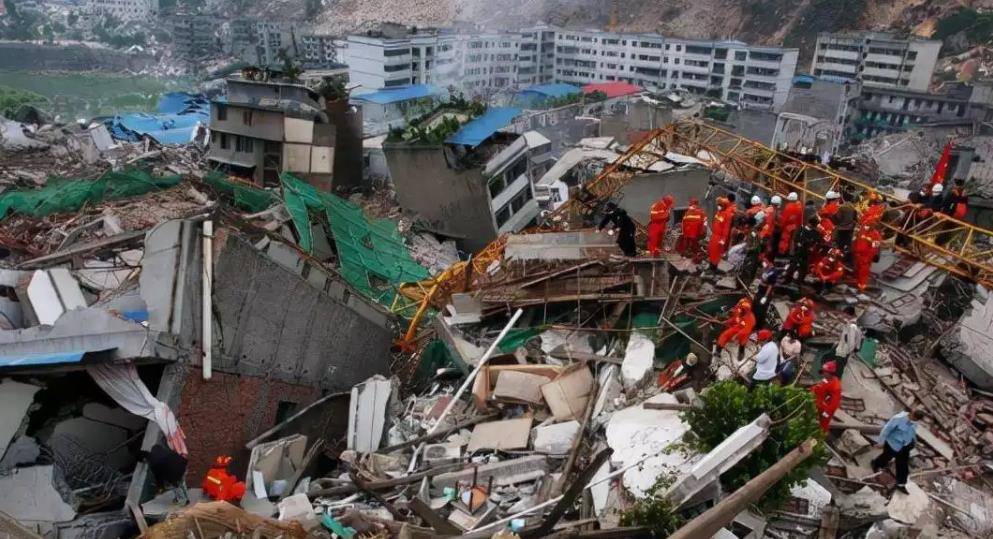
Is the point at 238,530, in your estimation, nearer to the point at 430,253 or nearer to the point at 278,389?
the point at 278,389

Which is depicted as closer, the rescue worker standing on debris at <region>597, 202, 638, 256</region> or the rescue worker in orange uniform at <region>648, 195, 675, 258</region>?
the rescue worker standing on debris at <region>597, 202, 638, 256</region>

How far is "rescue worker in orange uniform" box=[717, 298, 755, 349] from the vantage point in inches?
372

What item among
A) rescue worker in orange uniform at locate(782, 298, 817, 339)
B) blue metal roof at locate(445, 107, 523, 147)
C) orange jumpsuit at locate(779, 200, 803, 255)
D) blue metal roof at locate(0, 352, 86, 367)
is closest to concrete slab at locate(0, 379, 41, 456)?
blue metal roof at locate(0, 352, 86, 367)

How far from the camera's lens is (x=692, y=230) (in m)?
12.3

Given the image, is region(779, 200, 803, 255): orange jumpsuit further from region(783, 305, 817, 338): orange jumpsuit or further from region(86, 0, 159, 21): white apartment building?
region(86, 0, 159, 21): white apartment building

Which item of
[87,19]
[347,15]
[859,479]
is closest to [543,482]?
[859,479]

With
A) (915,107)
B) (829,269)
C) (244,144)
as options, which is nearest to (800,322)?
(829,269)

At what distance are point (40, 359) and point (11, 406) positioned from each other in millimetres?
671

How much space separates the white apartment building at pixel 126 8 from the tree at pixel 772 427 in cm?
15336

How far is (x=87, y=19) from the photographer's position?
127438 mm

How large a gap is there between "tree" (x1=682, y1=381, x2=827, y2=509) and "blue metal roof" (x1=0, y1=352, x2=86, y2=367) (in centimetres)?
644

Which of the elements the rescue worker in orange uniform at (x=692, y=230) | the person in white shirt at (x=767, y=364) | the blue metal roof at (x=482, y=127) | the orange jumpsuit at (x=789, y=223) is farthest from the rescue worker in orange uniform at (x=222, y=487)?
the blue metal roof at (x=482, y=127)

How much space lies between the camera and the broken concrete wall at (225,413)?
25.6 feet

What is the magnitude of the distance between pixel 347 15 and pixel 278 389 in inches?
5118
